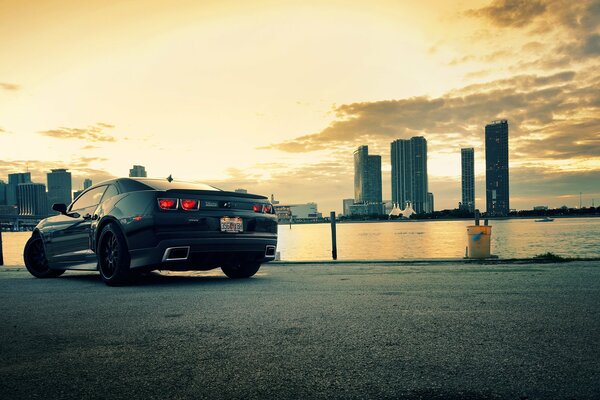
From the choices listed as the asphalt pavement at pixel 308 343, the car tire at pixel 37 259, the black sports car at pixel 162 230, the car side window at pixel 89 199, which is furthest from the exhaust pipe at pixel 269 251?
the car tire at pixel 37 259

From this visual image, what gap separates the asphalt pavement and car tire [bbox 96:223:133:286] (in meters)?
0.88

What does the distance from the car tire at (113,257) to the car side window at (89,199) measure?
3.01 feet

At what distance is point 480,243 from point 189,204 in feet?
27.4

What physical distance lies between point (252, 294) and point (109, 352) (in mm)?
3035

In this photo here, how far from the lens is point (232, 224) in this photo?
330 inches

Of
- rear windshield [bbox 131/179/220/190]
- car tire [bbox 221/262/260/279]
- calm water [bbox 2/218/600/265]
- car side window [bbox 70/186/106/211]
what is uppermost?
rear windshield [bbox 131/179/220/190]

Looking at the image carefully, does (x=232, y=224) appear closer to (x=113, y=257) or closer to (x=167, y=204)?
(x=167, y=204)

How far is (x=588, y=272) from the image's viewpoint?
8727 millimetres

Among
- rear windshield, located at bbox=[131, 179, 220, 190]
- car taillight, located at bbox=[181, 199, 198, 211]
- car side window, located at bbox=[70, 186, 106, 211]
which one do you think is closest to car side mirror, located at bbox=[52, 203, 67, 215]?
car side window, located at bbox=[70, 186, 106, 211]

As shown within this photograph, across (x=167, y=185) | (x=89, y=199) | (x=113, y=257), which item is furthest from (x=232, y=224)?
Answer: (x=89, y=199)

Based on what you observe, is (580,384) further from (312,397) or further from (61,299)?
(61,299)

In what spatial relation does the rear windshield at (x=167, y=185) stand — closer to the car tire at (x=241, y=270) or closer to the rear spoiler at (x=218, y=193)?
the rear spoiler at (x=218, y=193)

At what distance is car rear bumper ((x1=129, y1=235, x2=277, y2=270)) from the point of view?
772 centimetres

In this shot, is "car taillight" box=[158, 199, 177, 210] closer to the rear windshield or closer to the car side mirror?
the rear windshield
